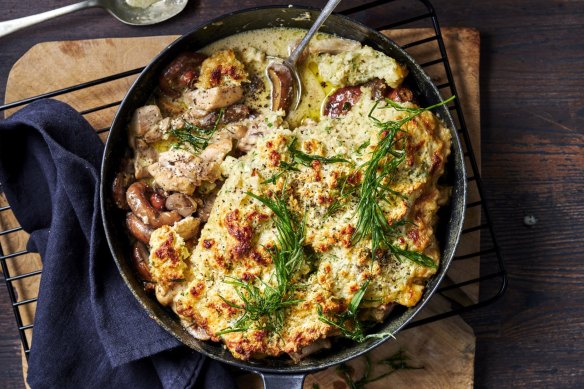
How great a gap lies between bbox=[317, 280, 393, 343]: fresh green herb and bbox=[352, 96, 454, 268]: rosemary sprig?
233mm

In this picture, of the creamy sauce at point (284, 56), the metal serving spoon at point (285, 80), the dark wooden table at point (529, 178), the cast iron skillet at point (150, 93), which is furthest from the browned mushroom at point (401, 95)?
the dark wooden table at point (529, 178)

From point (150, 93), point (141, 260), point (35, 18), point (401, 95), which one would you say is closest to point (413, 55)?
point (401, 95)

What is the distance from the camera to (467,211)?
3865 millimetres

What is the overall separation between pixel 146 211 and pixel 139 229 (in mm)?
120

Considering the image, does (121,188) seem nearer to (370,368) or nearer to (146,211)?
(146,211)

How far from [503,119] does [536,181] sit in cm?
47

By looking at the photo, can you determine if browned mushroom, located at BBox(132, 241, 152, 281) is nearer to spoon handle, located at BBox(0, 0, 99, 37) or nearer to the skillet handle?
the skillet handle

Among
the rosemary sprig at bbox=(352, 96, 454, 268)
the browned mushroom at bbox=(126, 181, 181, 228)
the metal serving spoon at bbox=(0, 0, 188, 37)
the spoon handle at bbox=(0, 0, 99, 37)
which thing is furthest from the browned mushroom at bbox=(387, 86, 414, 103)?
the spoon handle at bbox=(0, 0, 99, 37)

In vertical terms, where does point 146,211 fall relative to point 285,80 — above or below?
below

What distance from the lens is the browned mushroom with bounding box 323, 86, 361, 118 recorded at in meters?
3.45

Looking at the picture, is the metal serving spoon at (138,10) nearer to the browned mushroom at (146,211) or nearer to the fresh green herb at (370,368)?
the browned mushroom at (146,211)

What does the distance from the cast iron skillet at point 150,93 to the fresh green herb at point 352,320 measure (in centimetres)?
7

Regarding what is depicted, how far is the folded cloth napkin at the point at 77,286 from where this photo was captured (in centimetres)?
345

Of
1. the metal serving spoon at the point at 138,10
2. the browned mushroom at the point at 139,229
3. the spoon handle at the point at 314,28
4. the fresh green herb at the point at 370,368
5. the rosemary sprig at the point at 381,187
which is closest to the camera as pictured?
the rosemary sprig at the point at 381,187
